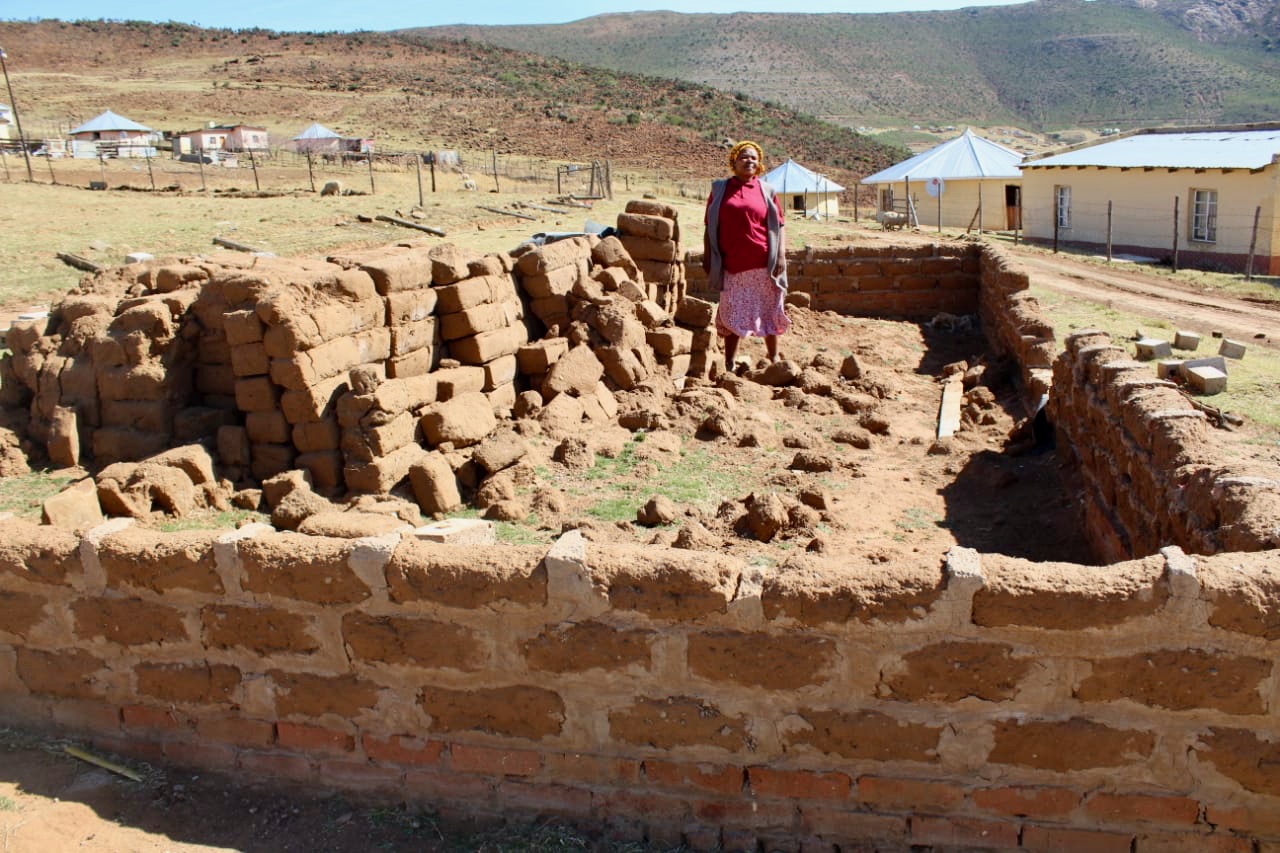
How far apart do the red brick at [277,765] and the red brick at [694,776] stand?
1.17m

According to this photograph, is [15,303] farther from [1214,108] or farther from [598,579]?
[1214,108]

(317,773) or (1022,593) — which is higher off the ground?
(1022,593)

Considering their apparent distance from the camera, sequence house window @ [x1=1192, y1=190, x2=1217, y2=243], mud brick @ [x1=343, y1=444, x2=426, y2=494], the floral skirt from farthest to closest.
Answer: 1. house window @ [x1=1192, y1=190, x2=1217, y2=243]
2. the floral skirt
3. mud brick @ [x1=343, y1=444, x2=426, y2=494]

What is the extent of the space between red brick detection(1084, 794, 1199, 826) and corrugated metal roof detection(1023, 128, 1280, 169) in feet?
76.1

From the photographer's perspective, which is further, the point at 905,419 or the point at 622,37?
the point at 622,37

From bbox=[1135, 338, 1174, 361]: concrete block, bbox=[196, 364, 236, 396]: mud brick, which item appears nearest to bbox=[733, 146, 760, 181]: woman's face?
bbox=[1135, 338, 1174, 361]: concrete block

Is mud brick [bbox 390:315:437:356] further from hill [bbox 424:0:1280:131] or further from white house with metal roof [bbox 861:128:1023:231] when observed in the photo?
hill [bbox 424:0:1280:131]

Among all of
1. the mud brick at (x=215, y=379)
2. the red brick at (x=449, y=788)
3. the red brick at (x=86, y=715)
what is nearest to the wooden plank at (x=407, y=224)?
the mud brick at (x=215, y=379)

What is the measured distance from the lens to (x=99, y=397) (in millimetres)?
7156

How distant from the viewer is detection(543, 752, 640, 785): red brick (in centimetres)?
328

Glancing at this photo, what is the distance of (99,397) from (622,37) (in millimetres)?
110813

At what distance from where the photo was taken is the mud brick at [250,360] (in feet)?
22.0

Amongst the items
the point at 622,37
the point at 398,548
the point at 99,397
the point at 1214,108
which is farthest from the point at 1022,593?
the point at 622,37

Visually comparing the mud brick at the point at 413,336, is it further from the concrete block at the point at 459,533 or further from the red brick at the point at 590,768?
the red brick at the point at 590,768
